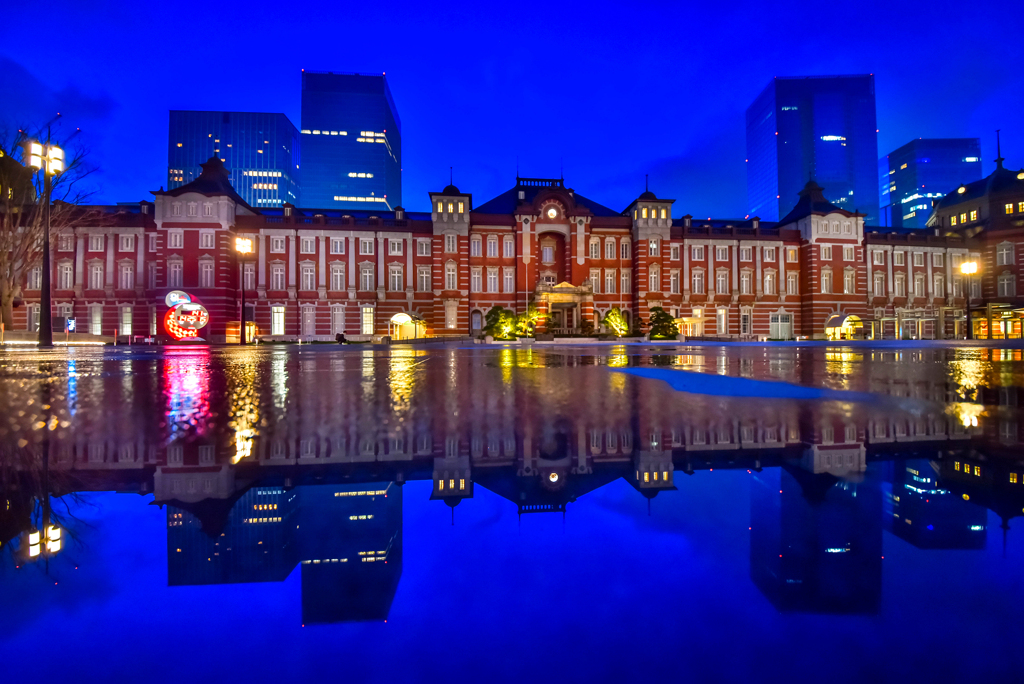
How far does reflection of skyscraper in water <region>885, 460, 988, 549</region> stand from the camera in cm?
119

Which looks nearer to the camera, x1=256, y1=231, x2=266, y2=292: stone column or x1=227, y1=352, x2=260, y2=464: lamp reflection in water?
x1=227, y1=352, x2=260, y2=464: lamp reflection in water

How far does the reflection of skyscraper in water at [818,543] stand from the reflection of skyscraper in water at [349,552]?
0.79 m

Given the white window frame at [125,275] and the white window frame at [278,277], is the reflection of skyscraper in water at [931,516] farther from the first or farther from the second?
the white window frame at [125,275]

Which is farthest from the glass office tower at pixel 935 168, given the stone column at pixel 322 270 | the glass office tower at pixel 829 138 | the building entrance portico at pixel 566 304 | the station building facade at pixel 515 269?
the stone column at pixel 322 270

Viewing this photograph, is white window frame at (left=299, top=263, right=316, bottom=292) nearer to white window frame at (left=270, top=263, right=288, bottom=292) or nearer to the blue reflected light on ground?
white window frame at (left=270, top=263, right=288, bottom=292)

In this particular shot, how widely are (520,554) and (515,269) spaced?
1662 inches

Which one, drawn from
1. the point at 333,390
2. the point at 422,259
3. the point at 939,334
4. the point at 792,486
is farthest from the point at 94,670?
the point at 939,334

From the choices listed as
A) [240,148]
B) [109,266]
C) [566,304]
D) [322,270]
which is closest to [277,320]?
[322,270]

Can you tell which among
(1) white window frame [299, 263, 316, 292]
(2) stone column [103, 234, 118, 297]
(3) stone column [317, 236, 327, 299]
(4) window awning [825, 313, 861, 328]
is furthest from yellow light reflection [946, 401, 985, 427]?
(2) stone column [103, 234, 118, 297]

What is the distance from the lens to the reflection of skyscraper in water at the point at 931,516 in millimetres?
1190

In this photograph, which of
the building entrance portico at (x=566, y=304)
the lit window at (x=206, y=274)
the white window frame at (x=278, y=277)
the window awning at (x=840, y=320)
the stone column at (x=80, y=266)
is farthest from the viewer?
the building entrance portico at (x=566, y=304)

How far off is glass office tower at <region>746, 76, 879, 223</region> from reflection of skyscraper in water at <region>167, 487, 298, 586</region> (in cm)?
13819

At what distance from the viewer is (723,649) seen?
80 cm

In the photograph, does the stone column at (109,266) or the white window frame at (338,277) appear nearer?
the stone column at (109,266)
